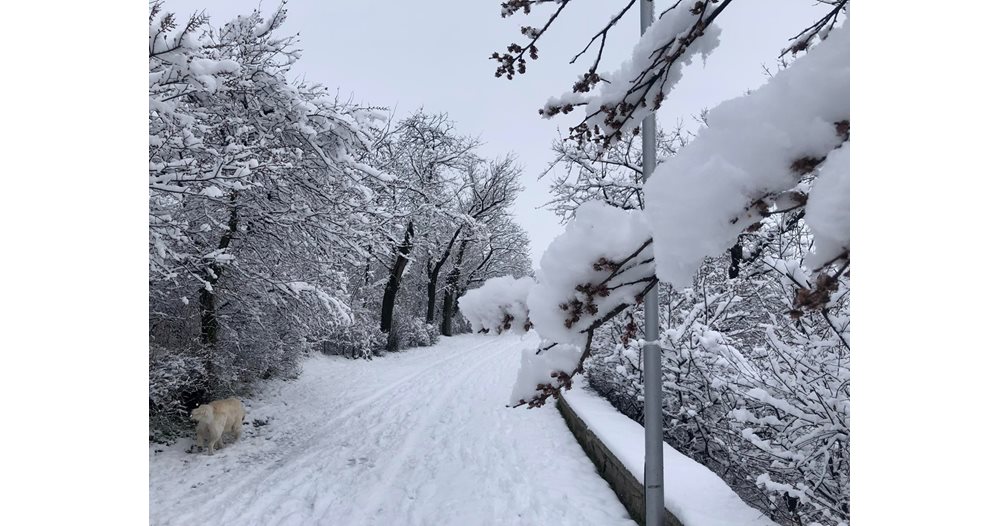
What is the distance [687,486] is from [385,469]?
262cm

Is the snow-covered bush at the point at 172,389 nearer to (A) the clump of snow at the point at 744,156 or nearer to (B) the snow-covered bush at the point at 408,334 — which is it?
(A) the clump of snow at the point at 744,156

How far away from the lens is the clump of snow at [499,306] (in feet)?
4.03

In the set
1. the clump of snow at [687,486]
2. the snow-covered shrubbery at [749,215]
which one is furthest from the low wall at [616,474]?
the snow-covered shrubbery at [749,215]

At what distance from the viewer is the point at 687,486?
273cm

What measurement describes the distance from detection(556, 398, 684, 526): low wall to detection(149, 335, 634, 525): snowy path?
0.08m

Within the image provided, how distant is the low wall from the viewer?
9.88 feet

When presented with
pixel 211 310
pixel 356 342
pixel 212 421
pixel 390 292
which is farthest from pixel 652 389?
pixel 390 292

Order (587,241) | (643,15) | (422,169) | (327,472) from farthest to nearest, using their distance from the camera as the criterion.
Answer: (422,169)
(327,472)
(643,15)
(587,241)

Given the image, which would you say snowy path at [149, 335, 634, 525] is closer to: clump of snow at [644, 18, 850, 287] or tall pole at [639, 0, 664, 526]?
tall pole at [639, 0, 664, 526]

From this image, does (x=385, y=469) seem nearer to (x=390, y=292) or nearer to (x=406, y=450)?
(x=406, y=450)
